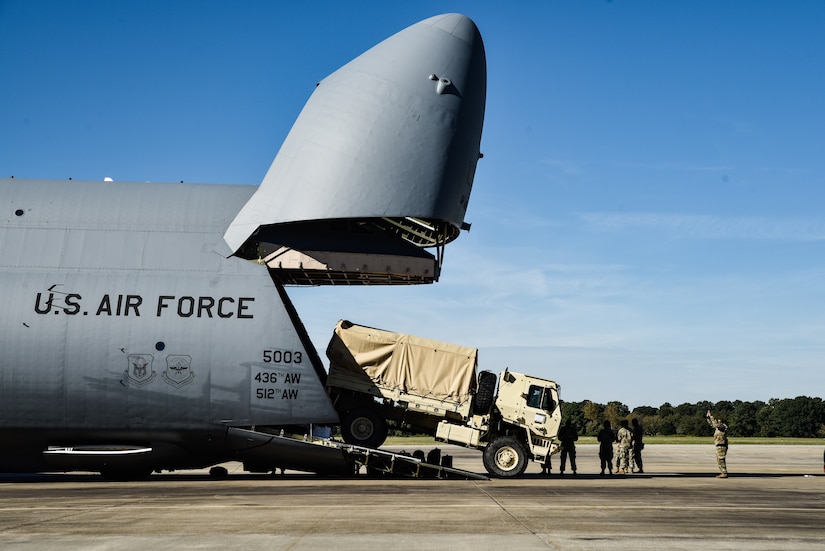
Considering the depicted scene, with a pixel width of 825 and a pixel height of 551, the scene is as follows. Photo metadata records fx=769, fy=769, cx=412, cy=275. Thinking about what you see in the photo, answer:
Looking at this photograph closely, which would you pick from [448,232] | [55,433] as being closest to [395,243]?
[448,232]

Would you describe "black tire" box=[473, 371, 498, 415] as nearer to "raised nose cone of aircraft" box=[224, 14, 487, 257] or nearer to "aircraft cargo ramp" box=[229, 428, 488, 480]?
"aircraft cargo ramp" box=[229, 428, 488, 480]

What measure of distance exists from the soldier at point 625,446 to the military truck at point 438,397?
4.45 metres

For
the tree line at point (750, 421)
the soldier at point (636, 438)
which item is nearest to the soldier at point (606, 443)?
the soldier at point (636, 438)

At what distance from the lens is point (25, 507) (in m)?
14.0

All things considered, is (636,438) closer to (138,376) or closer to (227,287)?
(227,287)

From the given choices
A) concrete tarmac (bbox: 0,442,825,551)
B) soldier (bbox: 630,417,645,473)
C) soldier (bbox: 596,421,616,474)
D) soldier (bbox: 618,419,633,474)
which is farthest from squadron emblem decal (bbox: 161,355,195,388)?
soldier (bbox: 630,417,645,473)

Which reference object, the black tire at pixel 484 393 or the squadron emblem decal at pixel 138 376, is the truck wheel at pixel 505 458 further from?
the squadron emblem decal at pixel 138 376

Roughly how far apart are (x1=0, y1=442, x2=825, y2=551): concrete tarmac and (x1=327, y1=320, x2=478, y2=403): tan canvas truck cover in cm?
284

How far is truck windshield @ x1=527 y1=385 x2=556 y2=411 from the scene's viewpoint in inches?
877

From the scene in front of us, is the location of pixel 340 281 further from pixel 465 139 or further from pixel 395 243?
pixel 465 139

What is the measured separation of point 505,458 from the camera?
2175cm

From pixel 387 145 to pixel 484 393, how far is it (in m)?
7.59

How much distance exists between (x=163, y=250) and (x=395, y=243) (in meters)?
6.52

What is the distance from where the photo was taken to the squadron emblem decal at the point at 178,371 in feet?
67.6
